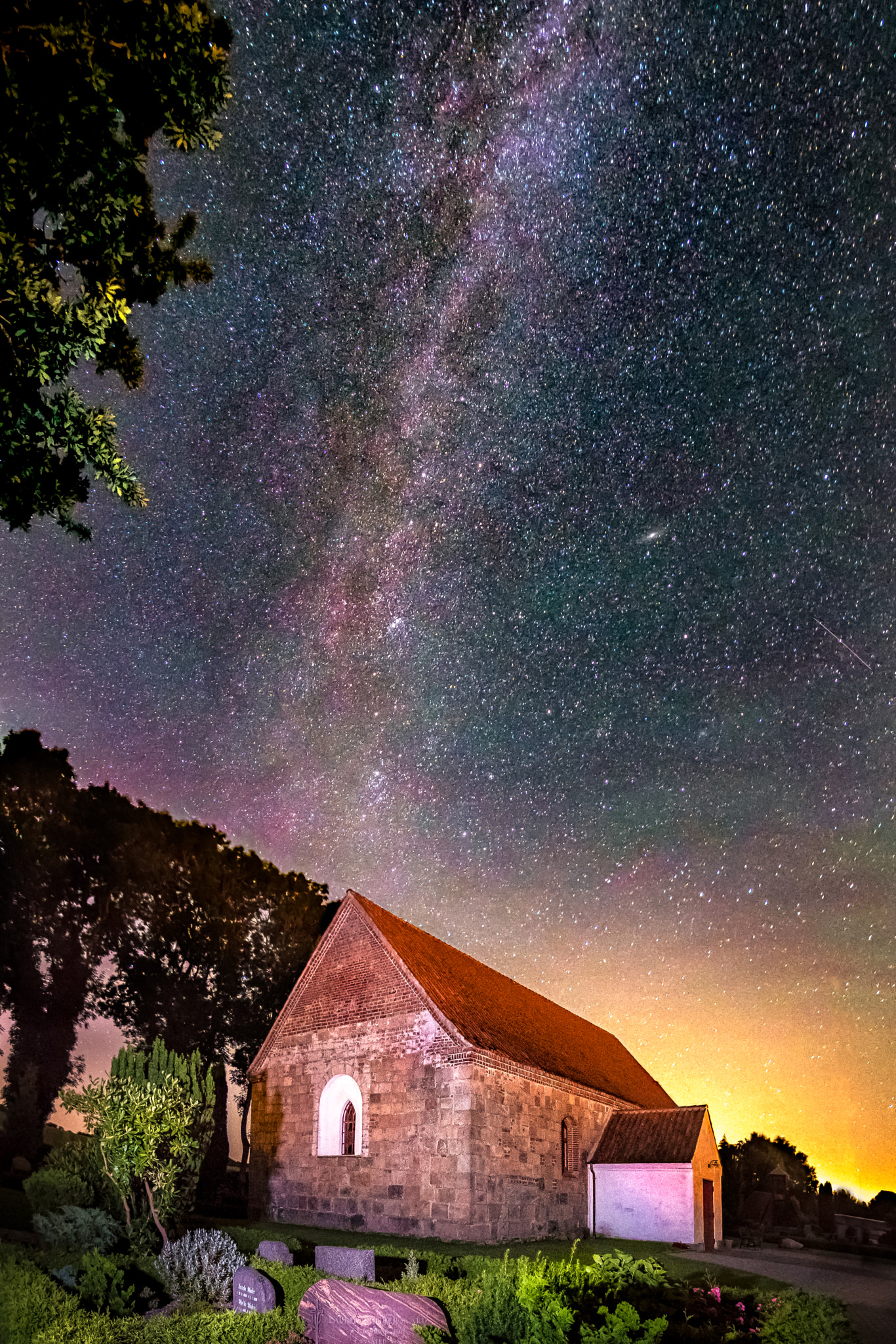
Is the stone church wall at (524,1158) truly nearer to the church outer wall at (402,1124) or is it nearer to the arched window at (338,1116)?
the church outer wall at (402,1124)

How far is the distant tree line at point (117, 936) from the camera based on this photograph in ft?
99.7

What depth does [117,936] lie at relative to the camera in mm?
32062

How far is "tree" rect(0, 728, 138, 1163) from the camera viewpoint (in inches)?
1187

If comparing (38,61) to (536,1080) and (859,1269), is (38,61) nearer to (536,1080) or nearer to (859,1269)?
(536,1080)

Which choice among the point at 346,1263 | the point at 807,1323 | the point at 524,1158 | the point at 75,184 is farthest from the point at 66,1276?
the point at 75,184

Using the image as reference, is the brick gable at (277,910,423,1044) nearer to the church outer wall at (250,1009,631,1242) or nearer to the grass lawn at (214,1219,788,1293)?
the church outer wall at (250,1009,631,1242)

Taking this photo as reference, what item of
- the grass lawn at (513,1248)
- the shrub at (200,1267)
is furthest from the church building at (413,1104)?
the shrub at (200,1267)

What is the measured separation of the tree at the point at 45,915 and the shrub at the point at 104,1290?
19004 mm

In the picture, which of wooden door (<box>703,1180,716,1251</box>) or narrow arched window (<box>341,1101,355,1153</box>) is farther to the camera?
wooden door (<box>703,1180,716,1251</box>)

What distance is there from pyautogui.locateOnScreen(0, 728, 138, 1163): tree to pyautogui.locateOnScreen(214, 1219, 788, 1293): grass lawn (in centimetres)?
1192

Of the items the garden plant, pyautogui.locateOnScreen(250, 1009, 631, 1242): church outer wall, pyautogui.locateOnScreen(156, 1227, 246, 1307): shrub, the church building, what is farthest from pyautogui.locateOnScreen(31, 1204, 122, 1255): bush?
the church building

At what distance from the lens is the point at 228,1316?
11742 millimetres

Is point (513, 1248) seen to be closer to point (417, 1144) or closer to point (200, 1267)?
point (417, 1144)

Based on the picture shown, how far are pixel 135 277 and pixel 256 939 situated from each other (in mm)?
29817
